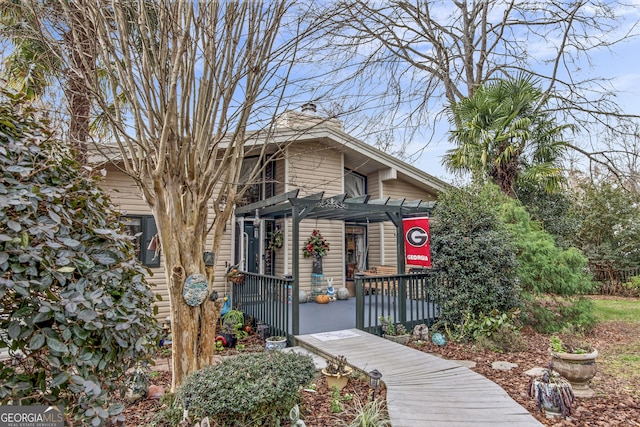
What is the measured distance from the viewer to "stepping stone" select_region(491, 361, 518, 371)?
16.0 feet

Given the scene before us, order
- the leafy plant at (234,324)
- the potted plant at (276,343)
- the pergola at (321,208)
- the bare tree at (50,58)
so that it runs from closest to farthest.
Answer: the bare tree at (50,58) < the potted plant at (276,343) < the pergola at (321,208) < the leafy plant at (234,324)

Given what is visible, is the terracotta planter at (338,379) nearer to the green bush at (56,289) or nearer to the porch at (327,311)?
the porch at (327,311)

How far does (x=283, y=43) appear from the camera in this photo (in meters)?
3.77

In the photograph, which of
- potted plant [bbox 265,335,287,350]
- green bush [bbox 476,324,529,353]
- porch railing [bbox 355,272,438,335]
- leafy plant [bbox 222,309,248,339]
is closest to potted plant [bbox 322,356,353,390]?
potted plant [bbox 265,335,287,350]

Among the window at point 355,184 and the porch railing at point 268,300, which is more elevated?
the window at point 355,184

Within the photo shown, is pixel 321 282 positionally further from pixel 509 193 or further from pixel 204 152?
pixel 204 152

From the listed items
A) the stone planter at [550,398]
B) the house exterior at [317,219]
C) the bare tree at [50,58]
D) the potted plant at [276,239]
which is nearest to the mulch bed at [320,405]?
the stone planter at [550,398]

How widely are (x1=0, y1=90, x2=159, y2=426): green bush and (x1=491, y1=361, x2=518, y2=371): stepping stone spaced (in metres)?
4.77

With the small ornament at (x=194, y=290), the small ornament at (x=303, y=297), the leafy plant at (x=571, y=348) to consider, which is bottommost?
the small ornament at (x=303, y=297)

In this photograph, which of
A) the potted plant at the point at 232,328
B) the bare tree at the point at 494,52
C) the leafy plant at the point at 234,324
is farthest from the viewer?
the bare tree at the point at 494,52

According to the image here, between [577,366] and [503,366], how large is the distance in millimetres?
1052

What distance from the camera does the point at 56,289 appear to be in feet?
5.21

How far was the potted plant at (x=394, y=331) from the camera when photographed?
595 cm

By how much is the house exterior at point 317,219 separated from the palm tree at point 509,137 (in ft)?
4.83
